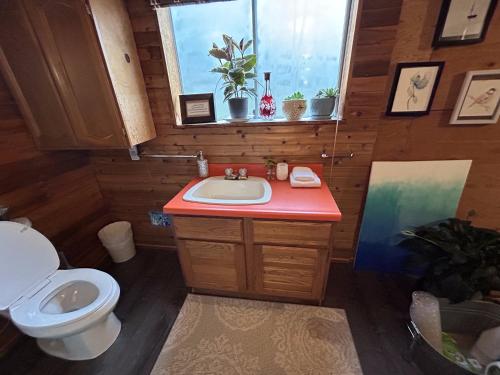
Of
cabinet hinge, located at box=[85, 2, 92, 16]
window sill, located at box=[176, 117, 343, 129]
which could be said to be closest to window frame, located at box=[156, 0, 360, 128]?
window sill, located at box=[176, 117, 343, 129]

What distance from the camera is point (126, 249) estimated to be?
1901 millimetres

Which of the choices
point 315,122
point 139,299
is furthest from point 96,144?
point 315,122

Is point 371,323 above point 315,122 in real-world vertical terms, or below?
below

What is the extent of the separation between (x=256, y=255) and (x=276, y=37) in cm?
142

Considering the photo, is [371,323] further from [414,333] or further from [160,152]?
[160,152]

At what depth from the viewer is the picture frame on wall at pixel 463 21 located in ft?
3.43

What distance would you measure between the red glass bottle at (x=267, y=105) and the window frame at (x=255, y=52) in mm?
56

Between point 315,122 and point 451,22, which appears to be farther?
point 315,122

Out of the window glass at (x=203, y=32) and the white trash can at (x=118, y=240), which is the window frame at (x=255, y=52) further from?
the white trash can at (x=118, y=240)

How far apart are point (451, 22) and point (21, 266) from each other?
2.59 m

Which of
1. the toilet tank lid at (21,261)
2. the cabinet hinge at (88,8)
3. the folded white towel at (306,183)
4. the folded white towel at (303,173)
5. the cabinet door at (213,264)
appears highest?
the cabinet hinge at (88,8)

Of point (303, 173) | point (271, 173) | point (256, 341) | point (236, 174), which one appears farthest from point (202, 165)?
point (256, 341)

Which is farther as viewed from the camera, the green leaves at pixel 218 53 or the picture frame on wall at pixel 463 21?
the green leaves at pixel 218 53

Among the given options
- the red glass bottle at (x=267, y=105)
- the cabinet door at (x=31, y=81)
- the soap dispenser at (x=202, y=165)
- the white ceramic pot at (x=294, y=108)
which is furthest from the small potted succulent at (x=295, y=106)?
the cabinet door at (x=31, y=81)
